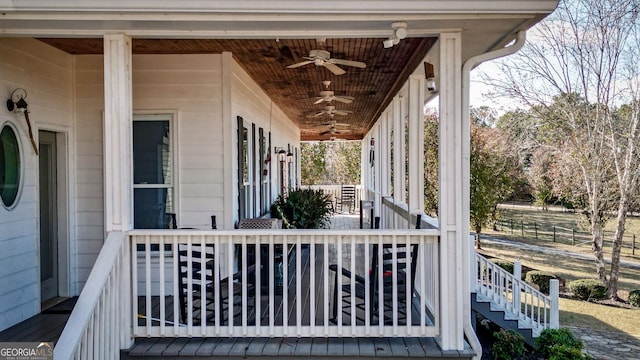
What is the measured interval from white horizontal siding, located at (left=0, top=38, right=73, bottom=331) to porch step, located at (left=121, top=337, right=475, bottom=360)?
139 centimetres

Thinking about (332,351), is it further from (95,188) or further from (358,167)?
(358,167)

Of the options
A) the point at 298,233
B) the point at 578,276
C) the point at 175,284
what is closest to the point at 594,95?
the point at 578,276

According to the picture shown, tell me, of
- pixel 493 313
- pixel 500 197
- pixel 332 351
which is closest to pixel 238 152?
pixel 332 351

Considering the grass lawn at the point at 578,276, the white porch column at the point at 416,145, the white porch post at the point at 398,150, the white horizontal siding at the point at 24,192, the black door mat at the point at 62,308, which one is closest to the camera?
the white horizontal siding at the point at 24,192

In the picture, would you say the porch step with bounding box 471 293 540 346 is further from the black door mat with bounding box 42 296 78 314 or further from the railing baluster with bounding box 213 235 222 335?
Answer: the black door mat with bounding box 42 296 78 314

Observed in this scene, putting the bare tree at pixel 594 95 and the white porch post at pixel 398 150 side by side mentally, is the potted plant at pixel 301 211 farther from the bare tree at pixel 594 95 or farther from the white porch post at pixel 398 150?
the bare tree at pixel 594 95

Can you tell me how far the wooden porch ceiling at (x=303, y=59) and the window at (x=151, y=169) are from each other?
2.80 feet

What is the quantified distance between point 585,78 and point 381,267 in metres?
14.5

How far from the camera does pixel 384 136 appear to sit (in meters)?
9.41

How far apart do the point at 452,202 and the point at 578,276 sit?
1335 cm

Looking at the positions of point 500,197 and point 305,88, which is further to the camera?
point 500,197

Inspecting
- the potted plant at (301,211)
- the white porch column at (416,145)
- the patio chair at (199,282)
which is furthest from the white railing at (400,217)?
the patio chair at (199,282)

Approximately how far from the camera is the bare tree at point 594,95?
14.2 m

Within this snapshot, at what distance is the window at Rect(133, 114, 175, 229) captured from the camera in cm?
523
